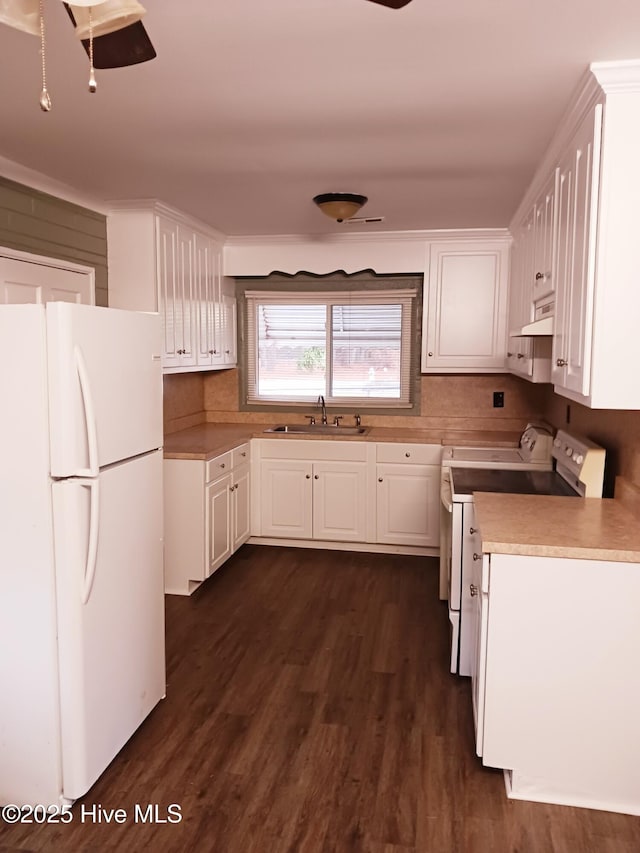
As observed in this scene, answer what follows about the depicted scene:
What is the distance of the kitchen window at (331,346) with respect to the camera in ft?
16.7

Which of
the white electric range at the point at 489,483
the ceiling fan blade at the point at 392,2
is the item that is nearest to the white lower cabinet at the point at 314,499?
the white electric range at the point at 489,483

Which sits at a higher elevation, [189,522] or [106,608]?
[106,608]

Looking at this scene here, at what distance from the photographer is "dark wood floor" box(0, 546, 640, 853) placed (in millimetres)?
2010

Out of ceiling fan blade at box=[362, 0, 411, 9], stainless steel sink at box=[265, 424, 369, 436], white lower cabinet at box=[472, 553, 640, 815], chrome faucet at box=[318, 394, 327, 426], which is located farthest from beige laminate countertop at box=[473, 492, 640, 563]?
chrome faucet at box=[318, 394, 327, 426]

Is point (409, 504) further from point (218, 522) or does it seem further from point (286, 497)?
point (218, 522)

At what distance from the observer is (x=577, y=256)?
2.25m

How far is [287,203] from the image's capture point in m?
3.73

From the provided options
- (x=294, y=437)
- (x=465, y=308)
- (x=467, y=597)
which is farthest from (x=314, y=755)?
(x=465, y=308)

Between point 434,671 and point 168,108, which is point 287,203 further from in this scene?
point 434,671

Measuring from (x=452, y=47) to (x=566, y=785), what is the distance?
90.2 inches

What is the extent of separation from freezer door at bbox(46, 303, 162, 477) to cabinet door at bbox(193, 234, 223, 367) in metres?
2.01

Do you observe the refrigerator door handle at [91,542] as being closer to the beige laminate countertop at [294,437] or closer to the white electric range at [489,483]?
the white electric range at [489,483]

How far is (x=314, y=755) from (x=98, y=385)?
154cm

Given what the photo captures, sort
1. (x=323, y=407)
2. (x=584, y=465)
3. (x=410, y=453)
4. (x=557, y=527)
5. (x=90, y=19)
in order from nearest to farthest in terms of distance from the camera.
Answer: (x=90, y=19) → (x=557, y=527) → (x=584, y=465) → (x=410, y=453) → (x=323, y=407)
